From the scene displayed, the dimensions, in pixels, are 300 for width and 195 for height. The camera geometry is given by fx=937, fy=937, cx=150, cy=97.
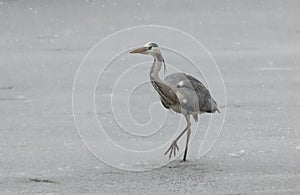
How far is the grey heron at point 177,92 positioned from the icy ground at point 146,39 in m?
0.40

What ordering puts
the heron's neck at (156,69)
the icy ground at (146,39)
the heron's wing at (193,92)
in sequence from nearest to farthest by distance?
the icy ground at (146,39) → the heron's neck at (156,69) → the heron's wing at (193,92)

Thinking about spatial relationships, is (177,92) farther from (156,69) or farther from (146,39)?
(146,39)

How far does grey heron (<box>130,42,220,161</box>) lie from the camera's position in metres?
6.75

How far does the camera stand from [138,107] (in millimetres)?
9023

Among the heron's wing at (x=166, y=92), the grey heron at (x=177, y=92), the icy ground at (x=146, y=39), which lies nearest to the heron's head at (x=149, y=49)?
the grey heron at (x=177, y=92)

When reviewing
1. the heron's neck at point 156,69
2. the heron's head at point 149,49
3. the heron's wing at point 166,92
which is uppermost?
the heron's head at point 149,49

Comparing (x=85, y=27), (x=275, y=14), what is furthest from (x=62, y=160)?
(x=275, y=14)

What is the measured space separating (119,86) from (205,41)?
11.1 feet

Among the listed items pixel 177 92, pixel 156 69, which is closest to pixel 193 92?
pixel 177 92

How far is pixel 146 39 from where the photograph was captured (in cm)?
1309

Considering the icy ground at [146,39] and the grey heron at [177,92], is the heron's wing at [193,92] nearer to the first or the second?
the grey heron at [177,92]

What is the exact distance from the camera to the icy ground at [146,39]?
252 inches

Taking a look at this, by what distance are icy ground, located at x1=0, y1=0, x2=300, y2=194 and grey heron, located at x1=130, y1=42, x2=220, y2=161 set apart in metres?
0.40

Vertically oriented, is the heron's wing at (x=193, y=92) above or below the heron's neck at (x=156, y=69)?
below
